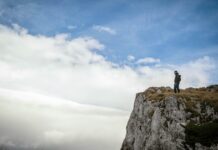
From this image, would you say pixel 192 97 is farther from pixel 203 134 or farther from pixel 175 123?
pixel 203 134

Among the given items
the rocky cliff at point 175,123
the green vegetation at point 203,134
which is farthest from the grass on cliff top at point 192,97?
the green vegetation at point 203,134

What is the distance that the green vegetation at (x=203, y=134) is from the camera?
4672 cm

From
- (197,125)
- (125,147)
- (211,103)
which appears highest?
(211,103)

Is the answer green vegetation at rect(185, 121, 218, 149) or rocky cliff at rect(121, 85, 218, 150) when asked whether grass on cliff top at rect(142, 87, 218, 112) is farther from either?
green vegetation at rect(185, 121, 218, 149)

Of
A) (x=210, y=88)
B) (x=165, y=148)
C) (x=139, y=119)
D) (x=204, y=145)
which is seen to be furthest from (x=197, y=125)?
(x=210, y=88)

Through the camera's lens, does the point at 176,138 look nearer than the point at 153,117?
Yes

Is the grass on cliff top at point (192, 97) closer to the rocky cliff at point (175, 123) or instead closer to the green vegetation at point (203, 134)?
the rocky cliff at point (175, 123)

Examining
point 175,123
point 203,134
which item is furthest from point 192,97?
point 203,134

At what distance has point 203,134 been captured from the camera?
47.2 m

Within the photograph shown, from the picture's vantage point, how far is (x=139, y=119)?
6281 cm

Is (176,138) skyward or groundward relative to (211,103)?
groundward

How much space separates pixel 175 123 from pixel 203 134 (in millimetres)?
5733

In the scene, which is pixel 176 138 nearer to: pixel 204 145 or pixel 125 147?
pixel 204 145

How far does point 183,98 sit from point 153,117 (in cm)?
703
